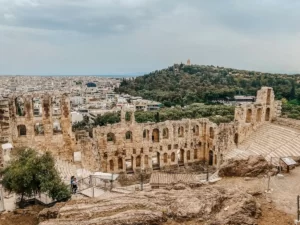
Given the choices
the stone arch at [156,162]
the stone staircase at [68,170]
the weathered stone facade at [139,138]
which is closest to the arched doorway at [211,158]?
the weathered stone facade at [139,138]

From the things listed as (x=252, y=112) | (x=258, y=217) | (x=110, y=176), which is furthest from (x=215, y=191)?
(x=252, y=112)

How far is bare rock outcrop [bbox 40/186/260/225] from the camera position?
1079 centimetres

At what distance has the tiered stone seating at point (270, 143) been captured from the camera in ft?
88.1

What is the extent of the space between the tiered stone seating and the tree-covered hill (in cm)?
4701

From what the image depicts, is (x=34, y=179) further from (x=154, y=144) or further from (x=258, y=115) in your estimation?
(x=258, y=115)

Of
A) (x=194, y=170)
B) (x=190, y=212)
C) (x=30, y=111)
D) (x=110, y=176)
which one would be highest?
(x=30, y=111)

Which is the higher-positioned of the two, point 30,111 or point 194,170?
point 30,111

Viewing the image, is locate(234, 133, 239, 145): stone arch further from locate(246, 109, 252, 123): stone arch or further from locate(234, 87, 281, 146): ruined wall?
locate(246, 109, 252, 123): stone arch

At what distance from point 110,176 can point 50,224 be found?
8.37m

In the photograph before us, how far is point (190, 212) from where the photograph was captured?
1121 cm

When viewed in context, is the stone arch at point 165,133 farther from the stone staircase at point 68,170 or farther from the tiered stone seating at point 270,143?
the stone staircase at point 68,170

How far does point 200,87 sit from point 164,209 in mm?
86543

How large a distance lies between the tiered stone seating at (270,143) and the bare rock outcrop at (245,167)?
8559 mm

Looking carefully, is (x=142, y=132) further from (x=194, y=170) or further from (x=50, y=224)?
(x=50, y=224)
